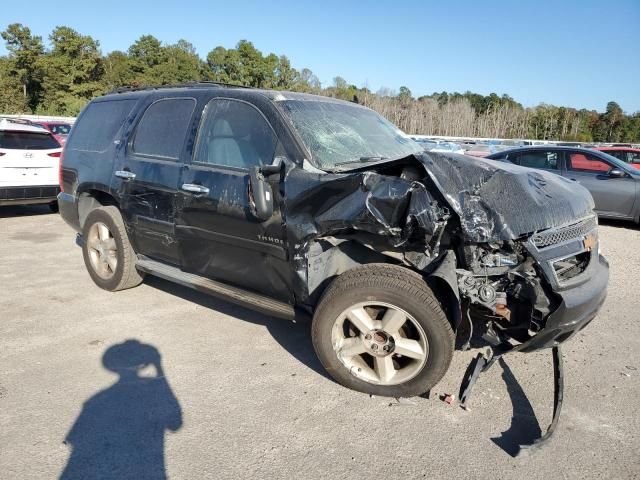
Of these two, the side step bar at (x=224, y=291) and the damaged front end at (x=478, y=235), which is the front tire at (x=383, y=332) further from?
the side step bar at (x=224, y=291)

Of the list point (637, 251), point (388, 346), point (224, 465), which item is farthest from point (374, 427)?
point (637, 251)

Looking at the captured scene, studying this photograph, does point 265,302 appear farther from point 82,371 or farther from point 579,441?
point 579,441

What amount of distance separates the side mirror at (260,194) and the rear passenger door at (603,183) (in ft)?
24.6

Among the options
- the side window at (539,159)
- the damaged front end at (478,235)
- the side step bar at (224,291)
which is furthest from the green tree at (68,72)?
the damaged front end at (478,235)

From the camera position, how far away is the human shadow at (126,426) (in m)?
2.42

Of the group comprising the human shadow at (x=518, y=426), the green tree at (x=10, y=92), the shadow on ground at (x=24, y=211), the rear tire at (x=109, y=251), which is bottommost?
the shadow on ground at (x=24, y=211)

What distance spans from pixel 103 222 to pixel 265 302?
220 centimetres

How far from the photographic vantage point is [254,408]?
2947 mm

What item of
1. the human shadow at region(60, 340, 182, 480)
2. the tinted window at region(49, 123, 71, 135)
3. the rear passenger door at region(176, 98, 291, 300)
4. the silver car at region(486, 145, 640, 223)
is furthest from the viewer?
the tinted window at region(49, 123, 71, 135)

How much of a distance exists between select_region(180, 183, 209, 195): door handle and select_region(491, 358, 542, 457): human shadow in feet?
8.45

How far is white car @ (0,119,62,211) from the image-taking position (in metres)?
7.76

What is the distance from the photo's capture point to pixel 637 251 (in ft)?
23.3

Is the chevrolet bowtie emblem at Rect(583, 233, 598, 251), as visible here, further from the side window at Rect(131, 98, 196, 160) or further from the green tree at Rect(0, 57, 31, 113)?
the green tree at Rect(0, 57, 31, 113)

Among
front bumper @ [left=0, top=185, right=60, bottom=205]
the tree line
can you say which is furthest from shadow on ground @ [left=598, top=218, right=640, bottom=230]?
the tree line
